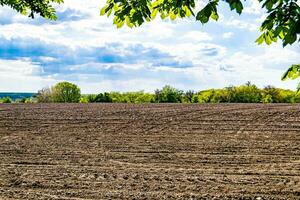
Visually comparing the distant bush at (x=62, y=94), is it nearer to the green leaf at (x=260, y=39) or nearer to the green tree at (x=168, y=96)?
the green tree at (x=168, y=96)

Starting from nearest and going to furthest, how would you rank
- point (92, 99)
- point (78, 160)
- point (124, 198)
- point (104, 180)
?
point (124, 198) → point (104, 180) → point (78, 160) → point (92, 99)

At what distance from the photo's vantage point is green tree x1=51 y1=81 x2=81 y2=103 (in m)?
32.9

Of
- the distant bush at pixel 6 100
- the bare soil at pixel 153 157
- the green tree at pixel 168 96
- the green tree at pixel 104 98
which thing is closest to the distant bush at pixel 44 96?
the distant bush at pixel 6 100

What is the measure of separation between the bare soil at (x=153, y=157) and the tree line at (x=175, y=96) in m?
10.1

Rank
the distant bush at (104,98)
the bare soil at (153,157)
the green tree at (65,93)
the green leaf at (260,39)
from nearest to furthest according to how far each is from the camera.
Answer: the green leaf at (260,39)
the bare soil at (153,157)
the distant bush at (104,98)
the green tree at (65,93)

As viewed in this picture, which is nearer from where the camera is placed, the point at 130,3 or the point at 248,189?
the point at 130,3

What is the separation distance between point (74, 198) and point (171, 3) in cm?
320

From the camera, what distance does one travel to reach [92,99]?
104 ft

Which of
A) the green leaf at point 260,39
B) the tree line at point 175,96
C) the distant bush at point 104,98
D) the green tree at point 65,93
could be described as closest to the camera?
the green leaf at point 260,39

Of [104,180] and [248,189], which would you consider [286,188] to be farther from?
[104,180]

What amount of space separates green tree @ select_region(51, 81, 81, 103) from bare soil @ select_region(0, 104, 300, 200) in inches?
589

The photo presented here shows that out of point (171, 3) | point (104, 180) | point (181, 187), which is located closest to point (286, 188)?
point (181, 187)

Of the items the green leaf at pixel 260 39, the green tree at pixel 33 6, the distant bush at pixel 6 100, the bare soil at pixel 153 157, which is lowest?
the bare soil at pixel 153 157

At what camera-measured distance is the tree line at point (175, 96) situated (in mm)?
28047
